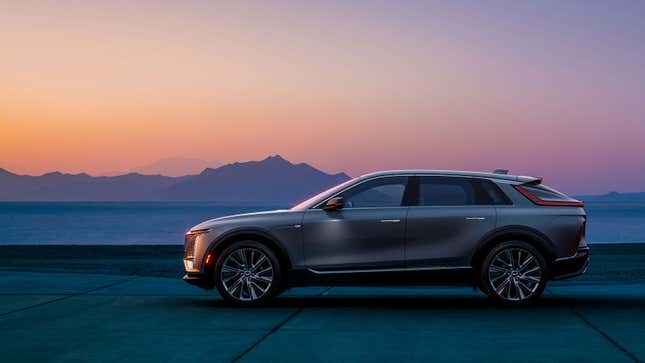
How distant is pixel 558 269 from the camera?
41.3 feet

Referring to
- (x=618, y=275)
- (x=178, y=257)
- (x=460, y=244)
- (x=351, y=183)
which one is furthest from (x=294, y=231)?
(x=178, y=257)

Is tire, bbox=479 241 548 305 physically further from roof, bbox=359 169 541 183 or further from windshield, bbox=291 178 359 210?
windshield, bbox=291 178 359 210

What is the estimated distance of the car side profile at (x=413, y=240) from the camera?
12523mm

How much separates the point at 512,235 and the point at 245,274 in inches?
143

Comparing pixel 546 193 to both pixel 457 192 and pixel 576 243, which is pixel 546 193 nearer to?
pixel 576 243

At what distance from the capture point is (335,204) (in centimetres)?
1239

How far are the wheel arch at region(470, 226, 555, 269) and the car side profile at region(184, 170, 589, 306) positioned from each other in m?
0.01

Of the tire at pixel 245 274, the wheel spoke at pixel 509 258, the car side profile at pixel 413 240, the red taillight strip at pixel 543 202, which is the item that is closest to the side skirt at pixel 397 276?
the car side profile at pixel 413 240

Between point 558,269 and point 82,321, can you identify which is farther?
point 558,269

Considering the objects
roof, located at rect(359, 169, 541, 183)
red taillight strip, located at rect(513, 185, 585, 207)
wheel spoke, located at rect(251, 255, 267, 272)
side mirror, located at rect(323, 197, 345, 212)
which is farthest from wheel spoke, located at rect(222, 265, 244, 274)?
red taillight strip, located at rect(513, 185, 585, 207)

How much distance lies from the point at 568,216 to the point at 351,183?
2946mm

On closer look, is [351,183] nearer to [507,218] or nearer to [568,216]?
[507,218]

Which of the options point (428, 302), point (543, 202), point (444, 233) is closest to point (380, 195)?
point (444, 233)

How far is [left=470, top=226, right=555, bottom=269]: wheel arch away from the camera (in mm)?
12531
